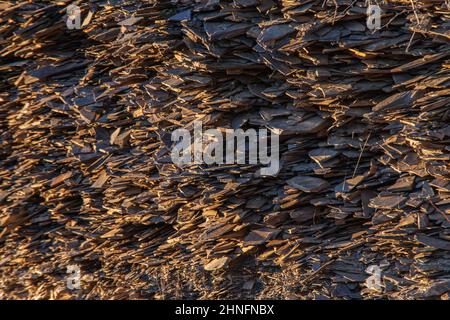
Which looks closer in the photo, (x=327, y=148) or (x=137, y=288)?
(x=327, y=148)

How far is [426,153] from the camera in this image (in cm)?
210

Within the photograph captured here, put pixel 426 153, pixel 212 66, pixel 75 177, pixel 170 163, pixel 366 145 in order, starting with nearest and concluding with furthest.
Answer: pixel 426 153
pixel 366 145
pixel 212 66
pixel 170 163
pixel 75 177

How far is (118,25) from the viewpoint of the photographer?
268 centimetres

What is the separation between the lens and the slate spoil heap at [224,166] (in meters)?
2.14

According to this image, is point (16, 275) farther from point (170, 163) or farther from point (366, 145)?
point (366, 145)

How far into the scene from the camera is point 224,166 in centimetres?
246

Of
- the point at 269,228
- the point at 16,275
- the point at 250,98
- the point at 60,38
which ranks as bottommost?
the point at 16,275

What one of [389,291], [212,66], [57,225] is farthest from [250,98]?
[57,225]

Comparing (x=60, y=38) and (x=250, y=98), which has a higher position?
(x=60, y=38)

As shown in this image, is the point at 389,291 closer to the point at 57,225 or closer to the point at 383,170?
the point at 383,170

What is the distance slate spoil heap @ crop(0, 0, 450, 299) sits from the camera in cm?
214

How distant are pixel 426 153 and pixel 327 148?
0.38 metres

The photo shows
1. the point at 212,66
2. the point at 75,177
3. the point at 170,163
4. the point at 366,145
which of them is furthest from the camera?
the point at 75,177

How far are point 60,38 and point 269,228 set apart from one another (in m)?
1.38
